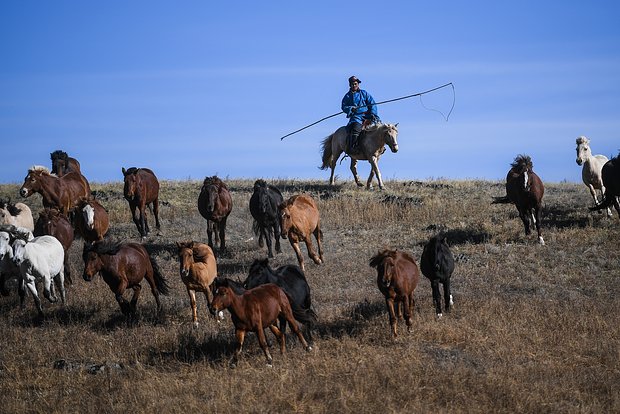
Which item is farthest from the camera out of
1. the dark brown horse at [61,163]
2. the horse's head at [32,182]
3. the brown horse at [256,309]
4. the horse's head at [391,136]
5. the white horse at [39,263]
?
the horse's head at [391,136]

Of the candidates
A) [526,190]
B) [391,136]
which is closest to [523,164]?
[526,190]

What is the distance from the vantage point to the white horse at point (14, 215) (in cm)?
2023

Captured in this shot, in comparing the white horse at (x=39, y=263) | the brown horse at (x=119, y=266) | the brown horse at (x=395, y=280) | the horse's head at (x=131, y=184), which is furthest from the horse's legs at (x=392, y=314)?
the horse's head at (x=131, y=184)

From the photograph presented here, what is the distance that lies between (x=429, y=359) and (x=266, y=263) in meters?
3.04

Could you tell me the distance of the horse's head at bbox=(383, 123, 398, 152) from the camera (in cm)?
2811

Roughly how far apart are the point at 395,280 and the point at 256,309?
7.79ft

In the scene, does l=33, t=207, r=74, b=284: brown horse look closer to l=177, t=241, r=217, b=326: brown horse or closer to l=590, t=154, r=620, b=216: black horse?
l=177, t=241, r=217, b=326: brown horse

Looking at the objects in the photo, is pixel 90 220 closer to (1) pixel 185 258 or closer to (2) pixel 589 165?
(1) pixel 185 258

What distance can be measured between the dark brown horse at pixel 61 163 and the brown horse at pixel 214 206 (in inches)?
206

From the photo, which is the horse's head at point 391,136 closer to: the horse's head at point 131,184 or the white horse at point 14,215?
the horse's head at point 131,184

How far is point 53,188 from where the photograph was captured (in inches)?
835

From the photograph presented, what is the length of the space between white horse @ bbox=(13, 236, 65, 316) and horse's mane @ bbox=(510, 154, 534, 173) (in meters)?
11.3

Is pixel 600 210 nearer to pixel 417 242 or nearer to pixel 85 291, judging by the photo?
pixel 417 242

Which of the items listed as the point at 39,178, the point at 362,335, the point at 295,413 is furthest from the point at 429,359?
the point at 39,178
